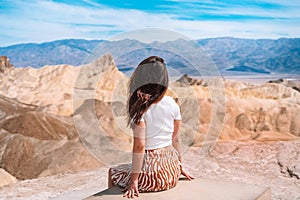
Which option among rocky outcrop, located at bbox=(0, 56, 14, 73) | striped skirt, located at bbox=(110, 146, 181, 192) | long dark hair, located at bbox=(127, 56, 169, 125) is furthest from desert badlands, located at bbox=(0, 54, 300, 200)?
rocky outcrop, located at bbox=(0, 56, 14, 73)

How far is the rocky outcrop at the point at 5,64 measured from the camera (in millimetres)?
21897

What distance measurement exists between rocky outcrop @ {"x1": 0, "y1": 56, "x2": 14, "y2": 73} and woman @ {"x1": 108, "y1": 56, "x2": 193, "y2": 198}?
19484 millimetres

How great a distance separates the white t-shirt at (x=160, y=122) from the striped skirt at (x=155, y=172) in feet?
0.20

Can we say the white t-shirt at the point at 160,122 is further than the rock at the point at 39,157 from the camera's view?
No

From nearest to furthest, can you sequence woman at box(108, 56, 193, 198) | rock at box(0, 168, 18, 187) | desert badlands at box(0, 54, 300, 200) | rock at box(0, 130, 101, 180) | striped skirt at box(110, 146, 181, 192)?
woman at box(108, 56, 193, 198) < striped skirt at box(110, 146, 181, 192) < desert badlands at box(0, 54, 300, 200) < rock at box(0, 168, 18, 187) < rock at box(0, 130, 101, 180)

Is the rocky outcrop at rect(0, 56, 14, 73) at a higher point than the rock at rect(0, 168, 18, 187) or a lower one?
higher

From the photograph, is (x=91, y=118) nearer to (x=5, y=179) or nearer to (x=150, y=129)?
(x=5, y=179)

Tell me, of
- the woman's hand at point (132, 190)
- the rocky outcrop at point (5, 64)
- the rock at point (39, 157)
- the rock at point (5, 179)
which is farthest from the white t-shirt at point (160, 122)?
the rocky outcrop at point (5, 64)

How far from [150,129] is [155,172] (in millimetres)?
338

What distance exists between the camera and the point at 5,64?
72.6 ft

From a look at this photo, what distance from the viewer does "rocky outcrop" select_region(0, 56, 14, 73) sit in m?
21.9

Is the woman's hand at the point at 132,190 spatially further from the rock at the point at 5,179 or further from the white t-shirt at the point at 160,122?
the rock at the point at 5,179

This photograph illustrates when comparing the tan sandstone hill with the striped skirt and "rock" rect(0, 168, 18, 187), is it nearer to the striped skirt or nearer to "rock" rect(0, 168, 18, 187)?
the striped skirt

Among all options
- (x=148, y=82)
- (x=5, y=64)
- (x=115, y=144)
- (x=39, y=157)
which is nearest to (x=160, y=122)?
(x=148, y=82)
